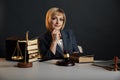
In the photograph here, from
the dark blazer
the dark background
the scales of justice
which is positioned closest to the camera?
the scales of justice

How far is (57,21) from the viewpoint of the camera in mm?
2789

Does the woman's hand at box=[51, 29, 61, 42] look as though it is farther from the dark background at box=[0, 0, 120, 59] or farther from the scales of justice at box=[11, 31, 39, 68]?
the dark background at box=[0, 0, 120, 59]

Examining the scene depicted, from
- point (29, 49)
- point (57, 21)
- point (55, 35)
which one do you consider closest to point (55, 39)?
point (55, 35)

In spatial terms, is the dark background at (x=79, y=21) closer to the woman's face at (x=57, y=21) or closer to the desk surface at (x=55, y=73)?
the woman's face at (x=57, y=21)

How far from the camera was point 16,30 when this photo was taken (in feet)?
11.0

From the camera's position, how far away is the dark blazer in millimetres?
2688

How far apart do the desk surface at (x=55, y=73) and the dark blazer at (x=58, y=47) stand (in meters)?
0.48

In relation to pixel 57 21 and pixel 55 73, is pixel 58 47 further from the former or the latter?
pixel 55 73

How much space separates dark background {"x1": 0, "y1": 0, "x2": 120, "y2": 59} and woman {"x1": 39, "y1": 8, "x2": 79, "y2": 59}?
0.58m

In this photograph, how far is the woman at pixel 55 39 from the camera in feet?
8.90

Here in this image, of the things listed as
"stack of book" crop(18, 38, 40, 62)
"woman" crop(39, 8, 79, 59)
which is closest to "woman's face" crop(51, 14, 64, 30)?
"woman" crop(39, 8, 79, 59)

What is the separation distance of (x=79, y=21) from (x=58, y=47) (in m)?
0.92
